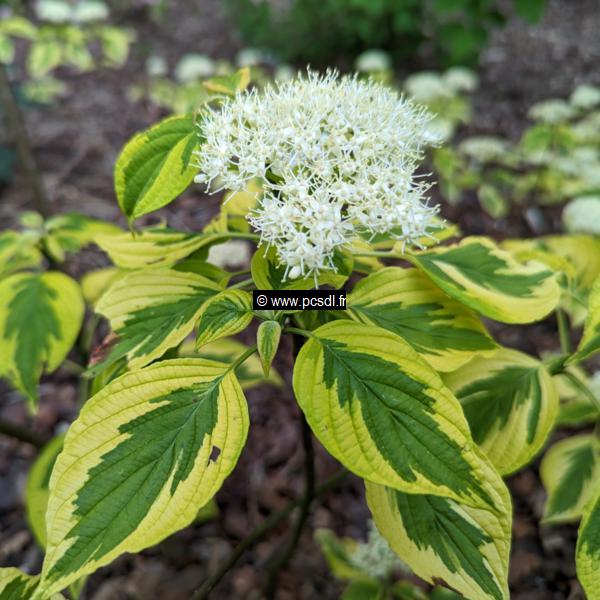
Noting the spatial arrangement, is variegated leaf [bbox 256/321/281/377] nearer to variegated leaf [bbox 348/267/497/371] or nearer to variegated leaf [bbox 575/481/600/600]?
variegated leaf [bbox 348/267/497/371]

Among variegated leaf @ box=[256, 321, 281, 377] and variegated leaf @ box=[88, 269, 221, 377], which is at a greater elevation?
variegated leaf @ box=[256, 321, 281, 377]

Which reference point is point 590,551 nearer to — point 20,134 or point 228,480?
point 228,480

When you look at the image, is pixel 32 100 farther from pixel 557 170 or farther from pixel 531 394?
pixel 531 394

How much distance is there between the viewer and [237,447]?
0.63 metres

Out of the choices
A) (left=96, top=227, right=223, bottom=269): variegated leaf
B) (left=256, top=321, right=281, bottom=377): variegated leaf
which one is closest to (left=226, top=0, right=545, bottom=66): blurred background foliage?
(left=96, top=227, right=223, bottom=269): variegated leaf

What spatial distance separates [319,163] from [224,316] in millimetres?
217

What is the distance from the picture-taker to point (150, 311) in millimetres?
790

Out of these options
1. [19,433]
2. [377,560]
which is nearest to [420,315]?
[377,560]

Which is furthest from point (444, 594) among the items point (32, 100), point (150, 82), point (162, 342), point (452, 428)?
point (150, 82)

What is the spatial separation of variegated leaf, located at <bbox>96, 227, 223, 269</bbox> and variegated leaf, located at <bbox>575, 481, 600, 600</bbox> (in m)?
0.62

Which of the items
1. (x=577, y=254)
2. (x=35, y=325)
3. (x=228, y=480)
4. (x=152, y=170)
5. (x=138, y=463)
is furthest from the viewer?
(x=228, y=480)

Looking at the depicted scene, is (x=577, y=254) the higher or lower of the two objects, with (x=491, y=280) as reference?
lower

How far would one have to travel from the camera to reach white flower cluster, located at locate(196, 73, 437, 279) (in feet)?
2.17

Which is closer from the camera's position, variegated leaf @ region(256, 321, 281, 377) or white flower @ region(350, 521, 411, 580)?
variegated leaf @ region(256, 321, 281, 377)
